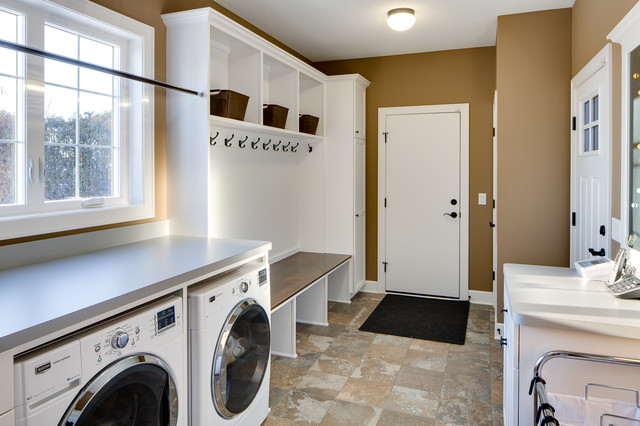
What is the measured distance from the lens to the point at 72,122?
7.49 ft

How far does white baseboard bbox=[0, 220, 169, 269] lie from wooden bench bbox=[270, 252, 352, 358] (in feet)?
2.77

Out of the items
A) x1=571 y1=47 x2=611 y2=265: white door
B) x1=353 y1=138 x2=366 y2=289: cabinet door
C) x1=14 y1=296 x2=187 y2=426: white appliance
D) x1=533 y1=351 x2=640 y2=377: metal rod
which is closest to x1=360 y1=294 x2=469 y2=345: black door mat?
x1=353 y1=138 x2=366 y2=289: cabinet door

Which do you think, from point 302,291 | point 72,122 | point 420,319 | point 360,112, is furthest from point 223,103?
point 420,319

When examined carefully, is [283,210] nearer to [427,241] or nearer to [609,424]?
[427,241]

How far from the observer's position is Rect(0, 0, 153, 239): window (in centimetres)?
200

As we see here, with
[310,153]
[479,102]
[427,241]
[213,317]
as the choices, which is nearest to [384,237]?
[427,241]

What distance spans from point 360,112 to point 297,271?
1.88 metres

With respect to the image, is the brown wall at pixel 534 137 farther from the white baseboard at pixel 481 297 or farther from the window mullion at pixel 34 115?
the window mullion at pixel 34 115

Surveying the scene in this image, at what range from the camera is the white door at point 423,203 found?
4.64 meters

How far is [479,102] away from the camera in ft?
14.7

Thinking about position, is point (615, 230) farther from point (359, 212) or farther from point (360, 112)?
point (360, 112)

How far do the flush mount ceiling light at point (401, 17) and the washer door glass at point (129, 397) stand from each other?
9.52 ft

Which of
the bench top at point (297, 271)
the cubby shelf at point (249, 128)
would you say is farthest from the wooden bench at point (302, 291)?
the cubby shelf at point (249, 128)

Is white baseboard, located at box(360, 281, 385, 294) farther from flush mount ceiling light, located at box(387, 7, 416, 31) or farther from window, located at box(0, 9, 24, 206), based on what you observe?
window, located at box(0, 9, 24, 206)
